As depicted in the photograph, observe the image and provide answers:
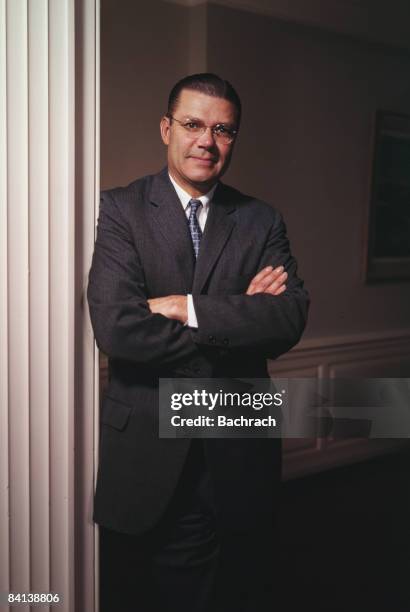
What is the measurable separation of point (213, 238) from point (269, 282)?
17 centimetres

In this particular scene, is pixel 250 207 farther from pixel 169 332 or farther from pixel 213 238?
pixel 169 332

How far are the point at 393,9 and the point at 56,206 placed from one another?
2.97 metres

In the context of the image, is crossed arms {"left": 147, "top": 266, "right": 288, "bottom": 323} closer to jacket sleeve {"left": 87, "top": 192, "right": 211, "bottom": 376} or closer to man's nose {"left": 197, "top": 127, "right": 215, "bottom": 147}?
jacket sleeve {"left": 87, "top": 192, "right": 211, "bottom": 376}

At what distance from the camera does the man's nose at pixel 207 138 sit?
5.24ft

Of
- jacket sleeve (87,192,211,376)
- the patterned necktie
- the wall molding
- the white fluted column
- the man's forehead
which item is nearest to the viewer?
the white fluted column

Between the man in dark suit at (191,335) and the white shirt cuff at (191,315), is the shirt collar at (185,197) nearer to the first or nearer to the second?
the man in dark suit at (191,335)

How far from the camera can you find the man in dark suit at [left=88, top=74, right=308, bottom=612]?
1.57 meters

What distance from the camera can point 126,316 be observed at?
1.53m

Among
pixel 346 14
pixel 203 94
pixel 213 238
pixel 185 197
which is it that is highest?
pixel 346 14

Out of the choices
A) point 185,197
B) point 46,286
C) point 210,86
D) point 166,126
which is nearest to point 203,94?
point 210,86

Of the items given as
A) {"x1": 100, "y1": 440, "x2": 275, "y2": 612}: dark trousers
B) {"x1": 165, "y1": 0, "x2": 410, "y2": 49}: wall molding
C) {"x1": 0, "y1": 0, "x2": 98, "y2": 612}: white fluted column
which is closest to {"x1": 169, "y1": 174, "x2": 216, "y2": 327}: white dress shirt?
{"x1": 0, "y1": 0, "x2": 98, "y2": 612}: white fluted column

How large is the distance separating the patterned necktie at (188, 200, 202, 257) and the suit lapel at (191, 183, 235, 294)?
3cm

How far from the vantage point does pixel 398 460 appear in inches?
156

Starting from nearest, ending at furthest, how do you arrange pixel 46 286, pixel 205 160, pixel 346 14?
1. pixel 46 286
2. pixel 205 160
3. pixel 346 14
